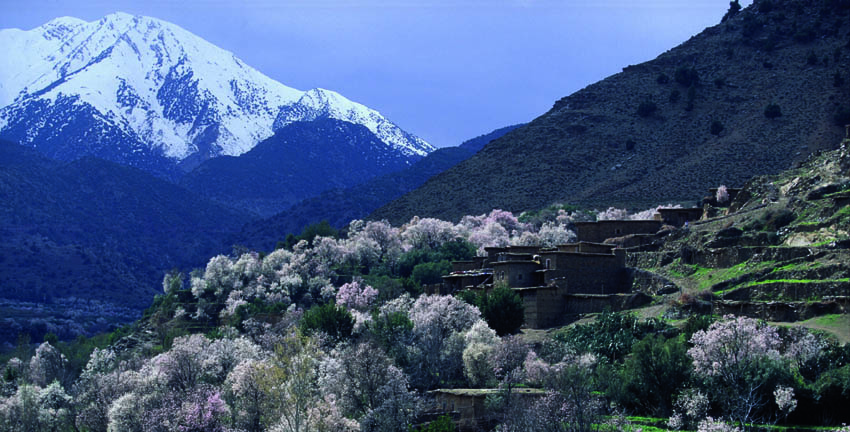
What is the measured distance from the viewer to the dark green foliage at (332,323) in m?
59.6

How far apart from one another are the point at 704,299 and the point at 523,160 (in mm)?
66337

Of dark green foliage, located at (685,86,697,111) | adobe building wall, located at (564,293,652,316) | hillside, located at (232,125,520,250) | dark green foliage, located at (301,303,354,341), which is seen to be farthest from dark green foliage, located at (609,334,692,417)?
hillside, located at (232,125,520,250)

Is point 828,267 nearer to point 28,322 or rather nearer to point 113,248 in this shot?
point 28,322

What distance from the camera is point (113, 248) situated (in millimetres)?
192250

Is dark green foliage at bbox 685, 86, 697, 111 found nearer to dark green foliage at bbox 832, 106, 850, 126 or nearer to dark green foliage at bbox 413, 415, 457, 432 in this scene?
dark green foliage at bbox 832, 106, 850, 126

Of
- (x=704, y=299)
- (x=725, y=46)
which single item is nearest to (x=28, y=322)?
(x=725, y=46)

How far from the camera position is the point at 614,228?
6538 centimetres

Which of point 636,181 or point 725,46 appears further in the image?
point 725,46

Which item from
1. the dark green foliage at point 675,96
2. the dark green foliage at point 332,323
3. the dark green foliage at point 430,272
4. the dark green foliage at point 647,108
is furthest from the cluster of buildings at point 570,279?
the dark green foliage at point 675,96

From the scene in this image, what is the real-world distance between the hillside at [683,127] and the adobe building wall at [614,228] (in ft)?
87.2

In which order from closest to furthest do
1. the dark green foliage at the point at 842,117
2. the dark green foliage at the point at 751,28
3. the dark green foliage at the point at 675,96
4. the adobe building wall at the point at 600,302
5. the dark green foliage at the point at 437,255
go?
the adobe building wall at the point at 600,302, the dark green foliage at the point at 437,255, the dark green foliage at the point at 842,117, the dark green foliage at the point at 675,96, the dark green foliage at the point at 751,28

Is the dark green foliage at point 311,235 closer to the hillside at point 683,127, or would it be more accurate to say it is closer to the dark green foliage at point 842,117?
the hillside at point 683,127

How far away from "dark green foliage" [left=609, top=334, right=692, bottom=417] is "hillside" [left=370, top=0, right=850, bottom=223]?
5093 cm

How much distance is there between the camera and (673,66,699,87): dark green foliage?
378ft
